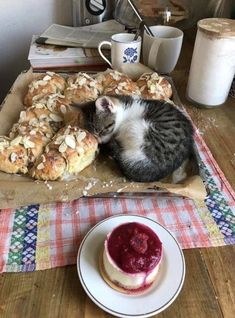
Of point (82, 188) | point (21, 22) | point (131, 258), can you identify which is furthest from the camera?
point (21, 22)

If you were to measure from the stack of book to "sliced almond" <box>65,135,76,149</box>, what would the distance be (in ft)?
1.32

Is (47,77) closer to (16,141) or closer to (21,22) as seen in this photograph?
(16,141)

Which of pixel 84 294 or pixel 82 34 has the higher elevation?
pixel 82 34

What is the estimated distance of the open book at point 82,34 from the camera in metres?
1.03

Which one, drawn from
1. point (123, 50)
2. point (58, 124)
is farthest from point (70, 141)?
point (123, 50)

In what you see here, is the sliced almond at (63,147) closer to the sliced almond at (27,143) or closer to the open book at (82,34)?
the sliced almond at (27,143)

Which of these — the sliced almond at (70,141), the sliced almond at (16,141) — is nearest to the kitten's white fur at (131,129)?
the sliced almond at (70,141)

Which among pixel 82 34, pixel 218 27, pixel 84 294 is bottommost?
pixel 84 294

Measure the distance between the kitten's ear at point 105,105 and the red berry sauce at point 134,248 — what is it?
0.30m

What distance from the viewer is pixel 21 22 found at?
1.24m

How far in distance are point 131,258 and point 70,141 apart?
11.4 inches

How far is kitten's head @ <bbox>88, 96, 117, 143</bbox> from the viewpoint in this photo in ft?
2.30

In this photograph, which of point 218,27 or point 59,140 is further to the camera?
point 218,27

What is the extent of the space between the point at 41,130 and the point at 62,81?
222 mm
